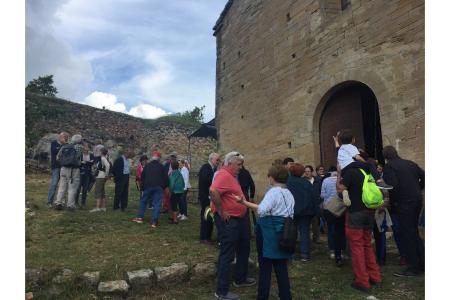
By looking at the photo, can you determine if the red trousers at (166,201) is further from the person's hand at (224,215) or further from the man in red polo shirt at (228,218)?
the person's hand at (224,215)

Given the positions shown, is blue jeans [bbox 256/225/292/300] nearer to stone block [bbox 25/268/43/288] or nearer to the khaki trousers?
stone block [bbox 25/268/43/288]

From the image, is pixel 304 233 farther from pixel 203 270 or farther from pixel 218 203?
pixel 218 203

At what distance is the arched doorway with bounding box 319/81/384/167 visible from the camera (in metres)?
8.24

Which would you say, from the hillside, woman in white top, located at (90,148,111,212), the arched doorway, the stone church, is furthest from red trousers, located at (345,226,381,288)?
the hillside

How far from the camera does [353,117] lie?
8.51 metres

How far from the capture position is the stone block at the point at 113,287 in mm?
3951

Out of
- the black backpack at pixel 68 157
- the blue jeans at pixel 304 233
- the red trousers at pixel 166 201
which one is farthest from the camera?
the red trousers at pixel 166 201

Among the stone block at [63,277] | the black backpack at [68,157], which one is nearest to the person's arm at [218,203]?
the stone block at [63,277]

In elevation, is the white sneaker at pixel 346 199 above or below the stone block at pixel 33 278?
above

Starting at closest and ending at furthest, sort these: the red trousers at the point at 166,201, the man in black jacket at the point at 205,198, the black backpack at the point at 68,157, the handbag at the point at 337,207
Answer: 1. the handbag at the point at 337,207
2. the man in black jacket at the point at 205,198
3. the black backpack at the point at 68,157
4. the red trousers at the point at 166,201

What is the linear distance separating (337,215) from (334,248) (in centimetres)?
85

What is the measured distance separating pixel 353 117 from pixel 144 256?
5947 millimetres

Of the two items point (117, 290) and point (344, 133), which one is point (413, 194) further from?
point (117, 290)

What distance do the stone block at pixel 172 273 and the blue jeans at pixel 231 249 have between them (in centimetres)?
61
